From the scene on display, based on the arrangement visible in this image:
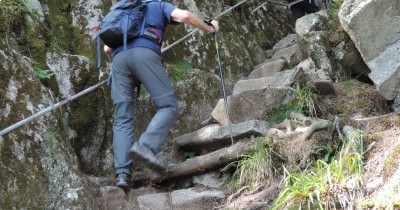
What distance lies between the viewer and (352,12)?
22.5 ft

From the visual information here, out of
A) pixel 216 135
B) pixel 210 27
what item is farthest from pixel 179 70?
pixel 210 27

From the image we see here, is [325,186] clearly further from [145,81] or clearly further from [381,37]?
[381,37]

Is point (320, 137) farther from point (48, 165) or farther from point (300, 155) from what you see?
point (48, 165)

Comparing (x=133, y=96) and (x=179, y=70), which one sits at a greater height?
(x=179, y=70)

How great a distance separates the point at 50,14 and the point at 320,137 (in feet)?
14.1

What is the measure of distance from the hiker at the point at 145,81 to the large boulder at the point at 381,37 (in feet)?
8.53

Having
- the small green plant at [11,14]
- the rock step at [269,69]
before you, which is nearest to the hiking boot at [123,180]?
the small green plant at [11,14]

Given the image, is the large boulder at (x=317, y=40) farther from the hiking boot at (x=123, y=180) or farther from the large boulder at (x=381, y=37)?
the hiking boot at (x=123, y=180)

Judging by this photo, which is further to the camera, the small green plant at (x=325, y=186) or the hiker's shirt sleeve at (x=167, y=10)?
the hiker's shirt sleeve at (x=167, y=10)

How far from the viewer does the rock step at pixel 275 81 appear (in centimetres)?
718

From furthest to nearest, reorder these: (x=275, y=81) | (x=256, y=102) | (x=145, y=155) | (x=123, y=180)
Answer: (x=275, y=81) < (x=256, y=102) < (x=123, y=180) < (x=145, y=155)

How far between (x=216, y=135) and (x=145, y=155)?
2185mm

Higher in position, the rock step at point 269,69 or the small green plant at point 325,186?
the rock step at point 269,69

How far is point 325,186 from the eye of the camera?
14.4 feet
